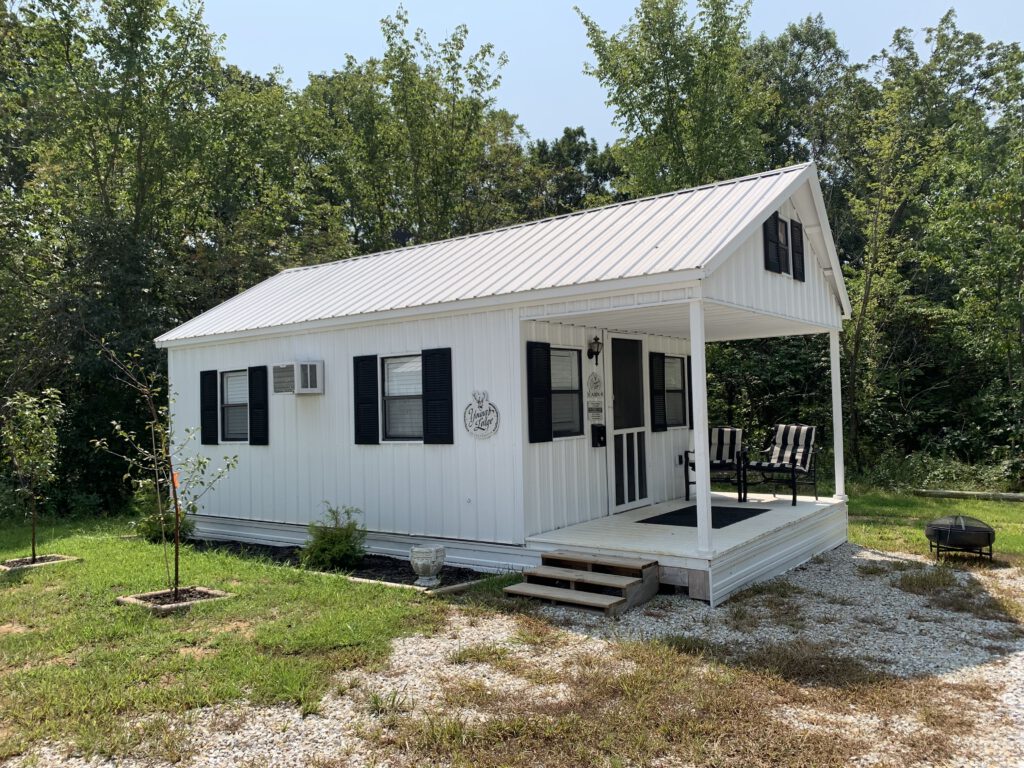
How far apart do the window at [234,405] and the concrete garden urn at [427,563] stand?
12.7 feet

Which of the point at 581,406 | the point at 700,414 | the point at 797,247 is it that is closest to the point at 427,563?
the point at 581,406

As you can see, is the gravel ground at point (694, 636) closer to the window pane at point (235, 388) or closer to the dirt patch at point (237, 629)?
the dirt patch at point (237, 629)

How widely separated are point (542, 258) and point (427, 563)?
325cm

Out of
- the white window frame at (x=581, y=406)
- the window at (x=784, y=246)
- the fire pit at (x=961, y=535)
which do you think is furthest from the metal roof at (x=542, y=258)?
the fire pit at (x=961, y=535)

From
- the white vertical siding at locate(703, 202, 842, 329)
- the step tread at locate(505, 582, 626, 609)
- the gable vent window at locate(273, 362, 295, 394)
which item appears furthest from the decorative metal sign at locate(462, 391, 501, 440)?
the gable vent window at locate(273, 362, 295, 394)

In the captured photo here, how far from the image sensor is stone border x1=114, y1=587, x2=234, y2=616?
5.89 meters

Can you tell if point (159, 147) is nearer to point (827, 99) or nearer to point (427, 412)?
point (427, 412)

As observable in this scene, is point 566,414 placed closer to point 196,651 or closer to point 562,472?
point 562,472

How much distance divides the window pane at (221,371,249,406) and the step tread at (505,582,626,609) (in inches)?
193

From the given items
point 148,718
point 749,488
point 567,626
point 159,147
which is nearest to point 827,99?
point 749,488

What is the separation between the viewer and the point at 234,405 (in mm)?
9680

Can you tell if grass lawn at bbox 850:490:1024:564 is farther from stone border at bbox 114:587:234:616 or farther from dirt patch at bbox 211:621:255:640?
stone border at bbox 114:587:234:616

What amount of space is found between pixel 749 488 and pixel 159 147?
1296 centimetres

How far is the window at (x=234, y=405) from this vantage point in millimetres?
9578
